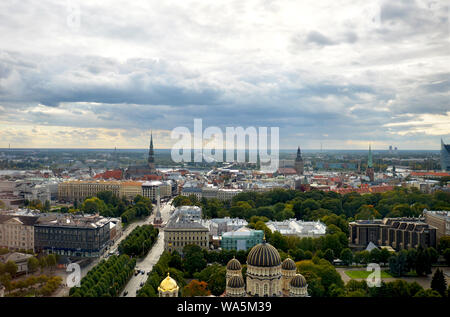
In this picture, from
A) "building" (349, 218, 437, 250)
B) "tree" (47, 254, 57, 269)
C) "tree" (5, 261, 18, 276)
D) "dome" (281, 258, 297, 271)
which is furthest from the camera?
"building" (349, 218, 437, 250)

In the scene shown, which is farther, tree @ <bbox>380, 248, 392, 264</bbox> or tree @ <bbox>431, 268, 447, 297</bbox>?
tree @ <bbox>380, 248, 392, 264</bbox>

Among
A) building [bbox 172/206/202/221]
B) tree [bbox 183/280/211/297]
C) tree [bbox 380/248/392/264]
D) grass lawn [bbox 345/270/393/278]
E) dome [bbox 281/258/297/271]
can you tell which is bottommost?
grass lawn [bbox 345/270/393/278]

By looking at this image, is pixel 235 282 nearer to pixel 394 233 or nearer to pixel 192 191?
pixel 394 233

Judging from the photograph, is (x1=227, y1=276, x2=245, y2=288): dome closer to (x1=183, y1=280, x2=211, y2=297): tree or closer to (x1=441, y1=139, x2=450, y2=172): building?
(x1=183, y1=280, x2=211, y2=297): tree

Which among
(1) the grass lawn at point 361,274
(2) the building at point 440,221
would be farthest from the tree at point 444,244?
(1) the grass lawn at point 361,274

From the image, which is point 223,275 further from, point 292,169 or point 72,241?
point 292,169

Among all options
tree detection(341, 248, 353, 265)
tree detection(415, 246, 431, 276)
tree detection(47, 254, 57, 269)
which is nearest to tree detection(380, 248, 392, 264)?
tree detection(341, 248, 353, 265)
